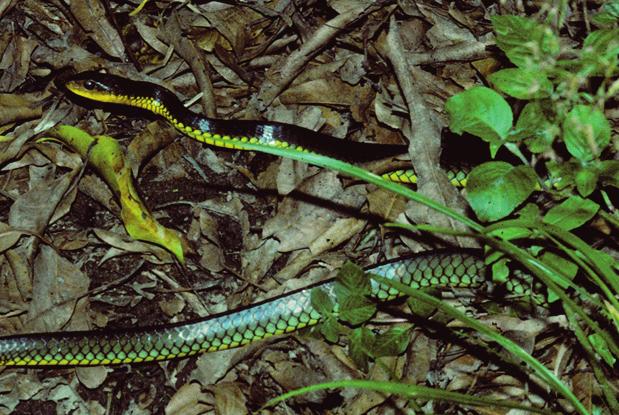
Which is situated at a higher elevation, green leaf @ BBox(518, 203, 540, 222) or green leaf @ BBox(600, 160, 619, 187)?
green leaf @ BBox(600, 160, 619, 187)

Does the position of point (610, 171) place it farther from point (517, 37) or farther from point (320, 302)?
point (320, 302)

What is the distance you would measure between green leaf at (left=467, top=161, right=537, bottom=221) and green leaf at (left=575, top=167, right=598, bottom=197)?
0.78ft

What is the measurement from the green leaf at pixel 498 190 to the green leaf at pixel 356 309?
1.19 m

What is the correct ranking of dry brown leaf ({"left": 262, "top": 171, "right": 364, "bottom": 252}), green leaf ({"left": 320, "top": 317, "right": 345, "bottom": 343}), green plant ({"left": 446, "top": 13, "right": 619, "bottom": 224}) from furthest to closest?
dry brown leaf ({"left": 262, "top": 171, "right": 364, "bottom": 252}) → green leaf ({"left": 320, "top": 317, "right": 345, "bottom": 343}) → green plant ({"left": 446, "top": 13, "right": 619, "bottom": 224})

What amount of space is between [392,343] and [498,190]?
1488 millimetres

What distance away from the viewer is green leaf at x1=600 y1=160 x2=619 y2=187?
4250mm

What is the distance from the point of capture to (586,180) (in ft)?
13.5

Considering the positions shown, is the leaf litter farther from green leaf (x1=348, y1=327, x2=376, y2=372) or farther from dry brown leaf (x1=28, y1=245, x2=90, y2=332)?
green leaf (x1=348, y1=327, x2=376, y2=372)

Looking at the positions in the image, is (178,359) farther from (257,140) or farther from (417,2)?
(417,2)

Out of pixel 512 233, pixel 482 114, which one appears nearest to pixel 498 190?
pixel 512 233

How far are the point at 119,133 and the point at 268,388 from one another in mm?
2964

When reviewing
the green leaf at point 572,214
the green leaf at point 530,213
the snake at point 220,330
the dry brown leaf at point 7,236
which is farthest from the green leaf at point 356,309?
the dry brown leaf at point 7,236

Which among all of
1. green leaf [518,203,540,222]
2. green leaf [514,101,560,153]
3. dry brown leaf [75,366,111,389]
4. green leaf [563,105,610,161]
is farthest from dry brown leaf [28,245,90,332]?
green leaf [563,105,610,161]

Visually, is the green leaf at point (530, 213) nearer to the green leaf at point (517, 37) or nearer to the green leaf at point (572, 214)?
the green leaf at point (572, 214)
